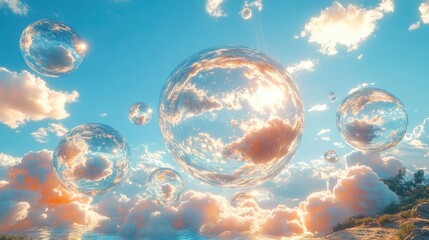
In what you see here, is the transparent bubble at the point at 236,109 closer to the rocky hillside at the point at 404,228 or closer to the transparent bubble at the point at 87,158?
the transparent bubble at the point at 87,158

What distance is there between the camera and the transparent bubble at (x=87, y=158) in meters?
8.97

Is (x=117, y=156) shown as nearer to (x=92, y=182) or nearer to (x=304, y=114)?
(x=92, y=182)

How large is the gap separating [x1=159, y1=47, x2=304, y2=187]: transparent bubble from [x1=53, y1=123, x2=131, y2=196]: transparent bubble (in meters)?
5.04

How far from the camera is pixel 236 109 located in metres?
4.32

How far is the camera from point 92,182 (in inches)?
366

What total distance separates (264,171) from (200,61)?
2483mm

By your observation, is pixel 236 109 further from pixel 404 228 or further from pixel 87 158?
pixel 404 228

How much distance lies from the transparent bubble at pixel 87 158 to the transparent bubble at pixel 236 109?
5045 mm

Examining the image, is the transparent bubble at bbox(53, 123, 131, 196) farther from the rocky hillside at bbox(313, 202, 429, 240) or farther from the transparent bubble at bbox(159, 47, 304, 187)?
the rocky hillside at bbox(313, 202, 429, 240)

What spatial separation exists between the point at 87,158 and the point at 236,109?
269 inches

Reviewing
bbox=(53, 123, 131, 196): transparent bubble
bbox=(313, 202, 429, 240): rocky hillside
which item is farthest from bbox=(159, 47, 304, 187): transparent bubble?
bbox=(313, 202, 429, 240): rocky hillside

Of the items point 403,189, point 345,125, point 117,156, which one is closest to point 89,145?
point 117,156

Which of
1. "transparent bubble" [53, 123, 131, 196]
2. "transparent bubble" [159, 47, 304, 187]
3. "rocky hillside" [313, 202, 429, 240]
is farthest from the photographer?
"rocky hillside" [313, 202, 429, 240]

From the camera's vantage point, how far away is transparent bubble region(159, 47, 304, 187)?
4324 millimetres
